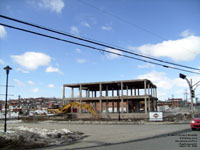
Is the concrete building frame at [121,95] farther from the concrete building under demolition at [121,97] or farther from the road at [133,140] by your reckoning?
the road at [133,140]

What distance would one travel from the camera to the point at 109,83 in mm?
56000

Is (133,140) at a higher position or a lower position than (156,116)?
higher

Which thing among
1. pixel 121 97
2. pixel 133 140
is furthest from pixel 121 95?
pixel 133 140

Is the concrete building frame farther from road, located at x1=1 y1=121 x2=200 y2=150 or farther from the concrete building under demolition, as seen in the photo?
road, located at x1=1 y1=121 x2=200 y2=150

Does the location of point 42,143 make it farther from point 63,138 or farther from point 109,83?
point 109,83

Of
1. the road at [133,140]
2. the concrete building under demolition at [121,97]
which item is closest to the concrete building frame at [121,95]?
the concrete building under demolition at [121,97]

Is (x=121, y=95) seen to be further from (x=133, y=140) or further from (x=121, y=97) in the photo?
(x=133, y=140)

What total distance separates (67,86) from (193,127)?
4679cm

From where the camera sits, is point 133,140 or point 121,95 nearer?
point 133,140

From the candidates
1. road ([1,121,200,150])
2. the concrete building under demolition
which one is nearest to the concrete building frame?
the concrete building under demolition

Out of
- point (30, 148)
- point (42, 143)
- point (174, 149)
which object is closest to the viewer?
point (174, 149)

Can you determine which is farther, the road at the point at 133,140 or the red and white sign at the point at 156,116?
the red and white sign at the point at 156,116

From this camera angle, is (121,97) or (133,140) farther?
(121,97)

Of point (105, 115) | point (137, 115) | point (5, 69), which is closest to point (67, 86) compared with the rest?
point (105, 115)
